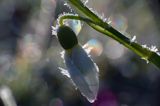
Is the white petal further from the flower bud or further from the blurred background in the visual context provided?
the blurred background

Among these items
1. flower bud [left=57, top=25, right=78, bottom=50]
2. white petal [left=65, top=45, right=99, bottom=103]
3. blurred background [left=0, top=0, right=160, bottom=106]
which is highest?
flower bud [left=57, top=25, right=78, bottom=50]

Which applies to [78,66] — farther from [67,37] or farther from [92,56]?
[92,56]

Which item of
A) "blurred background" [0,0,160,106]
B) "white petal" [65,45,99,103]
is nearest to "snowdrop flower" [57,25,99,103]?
"white petal" [65,45,99,103]

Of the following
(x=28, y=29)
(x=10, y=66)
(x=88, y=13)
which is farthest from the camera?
(x=28, y=29)

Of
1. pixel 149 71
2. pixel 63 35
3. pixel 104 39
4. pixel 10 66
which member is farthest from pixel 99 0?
pixel 63 35

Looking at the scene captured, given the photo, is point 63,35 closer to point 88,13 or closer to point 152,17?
point 88,13

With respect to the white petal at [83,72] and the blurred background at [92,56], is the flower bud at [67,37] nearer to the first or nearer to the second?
the white petal at [83,72]
